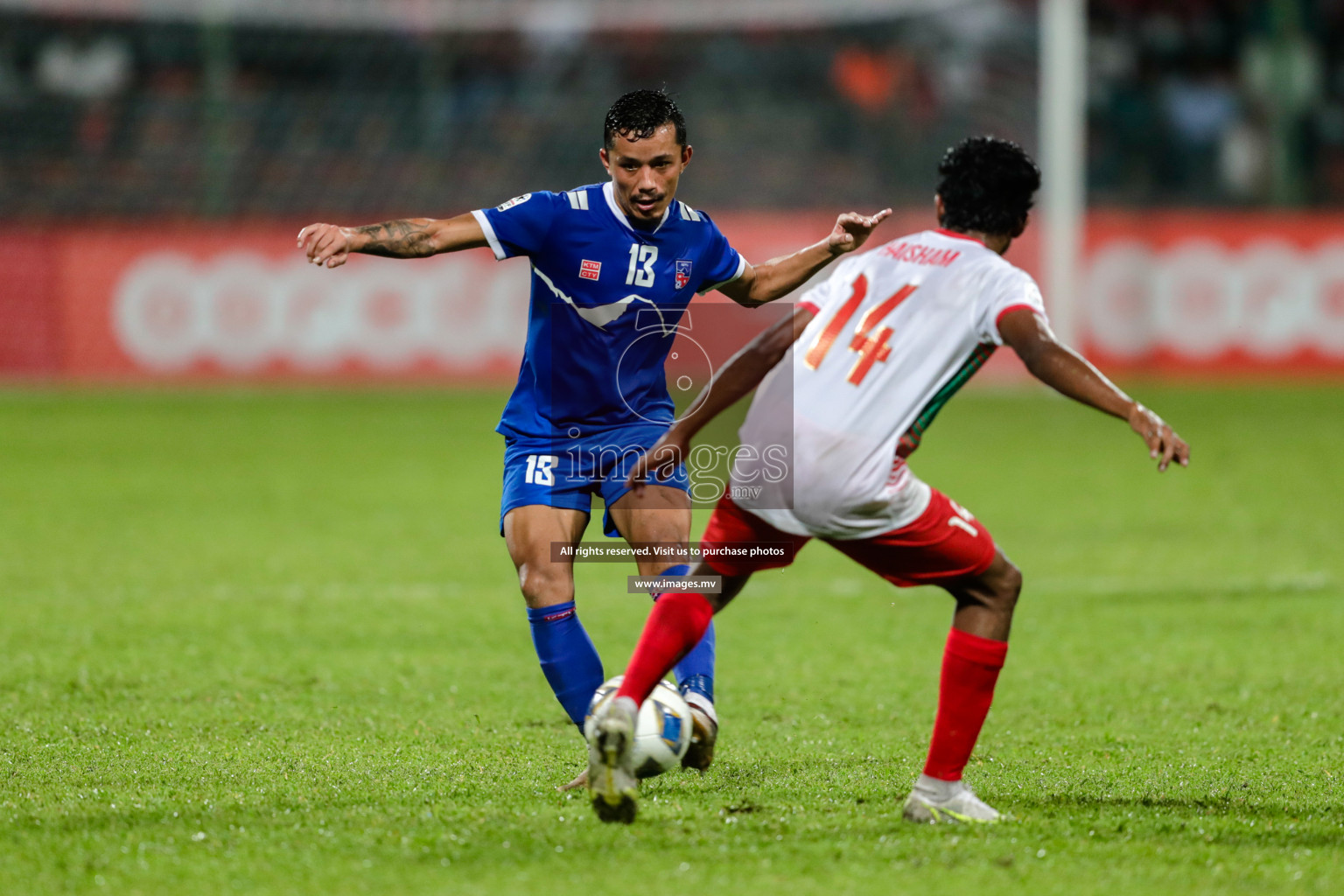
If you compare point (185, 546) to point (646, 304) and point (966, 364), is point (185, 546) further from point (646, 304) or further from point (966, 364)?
point (966, 364)

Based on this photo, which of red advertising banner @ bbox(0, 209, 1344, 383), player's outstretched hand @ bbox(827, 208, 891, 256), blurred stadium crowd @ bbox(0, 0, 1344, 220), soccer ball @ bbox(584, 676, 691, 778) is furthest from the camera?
blurred stadium crowd @ bbox(0, 0, 1344, 220)

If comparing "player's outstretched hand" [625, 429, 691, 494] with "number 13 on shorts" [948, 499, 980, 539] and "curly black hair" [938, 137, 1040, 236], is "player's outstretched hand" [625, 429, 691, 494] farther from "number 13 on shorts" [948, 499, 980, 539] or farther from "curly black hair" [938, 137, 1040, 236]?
"curly black hair" [938, 137, 1040, 236]

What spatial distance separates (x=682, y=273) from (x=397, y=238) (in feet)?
2.91

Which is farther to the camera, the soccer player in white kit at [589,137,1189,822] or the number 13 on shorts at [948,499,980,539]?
the number 13 on shorts at [948,499,980,539]

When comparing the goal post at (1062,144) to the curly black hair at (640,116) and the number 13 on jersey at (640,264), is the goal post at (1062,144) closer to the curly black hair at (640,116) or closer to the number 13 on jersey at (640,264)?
the number 13 on jersey at (640,264)

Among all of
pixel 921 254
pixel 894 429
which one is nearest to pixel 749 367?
pixel 894 429

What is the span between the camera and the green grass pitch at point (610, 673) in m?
3.70

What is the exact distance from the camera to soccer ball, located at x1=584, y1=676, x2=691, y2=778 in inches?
165

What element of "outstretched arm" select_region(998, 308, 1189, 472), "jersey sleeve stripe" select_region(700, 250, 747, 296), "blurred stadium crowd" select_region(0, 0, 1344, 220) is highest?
"blurred stadium crowd" select_region(0, 0, 1344, 220)

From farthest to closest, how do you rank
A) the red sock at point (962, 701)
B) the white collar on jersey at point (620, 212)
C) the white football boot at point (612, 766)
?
the white collar on jersey at point (620, 212) < the red sock at point (962, 701) < the white football boot at point (612, 766)

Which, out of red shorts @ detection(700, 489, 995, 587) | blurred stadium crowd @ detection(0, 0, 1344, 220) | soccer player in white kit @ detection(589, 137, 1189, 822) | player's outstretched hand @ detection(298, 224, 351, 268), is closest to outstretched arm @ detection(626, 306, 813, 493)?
soccer player in white kit @ detection(589, 137, 1189, 822)

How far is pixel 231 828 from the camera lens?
392cm

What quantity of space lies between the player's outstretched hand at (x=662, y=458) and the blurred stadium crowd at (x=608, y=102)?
19.6 m

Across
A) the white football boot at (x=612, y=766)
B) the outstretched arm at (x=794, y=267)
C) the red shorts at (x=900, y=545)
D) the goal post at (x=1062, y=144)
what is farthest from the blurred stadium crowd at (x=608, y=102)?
the white football boot at (x=612, y=766)
